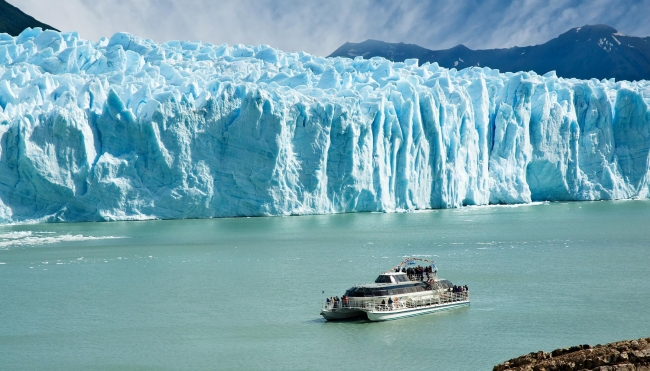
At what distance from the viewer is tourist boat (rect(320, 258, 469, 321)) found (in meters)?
13.1

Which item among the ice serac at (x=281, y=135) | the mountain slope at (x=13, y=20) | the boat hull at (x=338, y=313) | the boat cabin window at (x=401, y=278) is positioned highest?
the mountain slope at (x=13, y=20)

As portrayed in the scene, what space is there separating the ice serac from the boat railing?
741 inches

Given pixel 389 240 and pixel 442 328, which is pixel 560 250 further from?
pixel 442 328

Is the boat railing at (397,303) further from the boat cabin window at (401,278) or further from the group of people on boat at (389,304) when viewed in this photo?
the boat cabin window at (401,278)

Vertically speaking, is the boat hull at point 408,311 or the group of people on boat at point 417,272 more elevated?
the group of people on boat at point 417,272

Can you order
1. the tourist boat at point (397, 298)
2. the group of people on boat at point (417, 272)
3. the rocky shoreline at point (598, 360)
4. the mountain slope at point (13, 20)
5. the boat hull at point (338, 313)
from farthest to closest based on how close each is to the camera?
the mountain slope at point (13, 20), the group of people on boat at point (417, 272), the tourist boat at point (397, 298), the boat hull at point (338, 313), the rocky shoreline at point (598, 360)

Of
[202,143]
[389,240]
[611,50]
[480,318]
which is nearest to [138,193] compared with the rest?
[202,143]

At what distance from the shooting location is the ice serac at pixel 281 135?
31.0m

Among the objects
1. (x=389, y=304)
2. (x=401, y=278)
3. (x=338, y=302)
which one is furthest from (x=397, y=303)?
(x=338, y=302)

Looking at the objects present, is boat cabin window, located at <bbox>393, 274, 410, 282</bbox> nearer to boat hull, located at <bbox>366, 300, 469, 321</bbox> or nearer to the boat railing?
the boat railing

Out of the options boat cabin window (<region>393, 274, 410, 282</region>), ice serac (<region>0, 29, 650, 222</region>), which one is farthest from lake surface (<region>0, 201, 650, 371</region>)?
ice serac (<region>0, 29, 650, 222</region>)

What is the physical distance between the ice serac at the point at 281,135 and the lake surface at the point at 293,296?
3.40m

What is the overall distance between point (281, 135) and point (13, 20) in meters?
46.2

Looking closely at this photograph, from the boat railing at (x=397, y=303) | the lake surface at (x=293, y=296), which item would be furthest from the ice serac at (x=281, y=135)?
the boat railing at (x=397, y=303)
